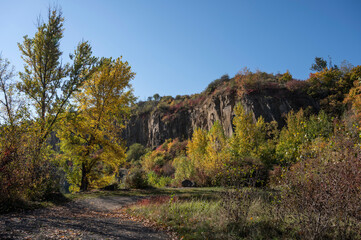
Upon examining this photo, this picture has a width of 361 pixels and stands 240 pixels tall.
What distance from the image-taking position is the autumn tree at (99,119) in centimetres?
1162

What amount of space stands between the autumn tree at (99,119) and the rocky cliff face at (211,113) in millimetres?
9167

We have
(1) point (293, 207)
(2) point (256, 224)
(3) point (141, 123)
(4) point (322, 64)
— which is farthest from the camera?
(3) point (141, 123)

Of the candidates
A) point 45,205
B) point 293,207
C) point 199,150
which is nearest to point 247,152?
point 199,150

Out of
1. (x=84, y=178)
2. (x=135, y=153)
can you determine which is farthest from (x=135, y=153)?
(x=84, y=178)

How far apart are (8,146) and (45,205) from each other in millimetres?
3072

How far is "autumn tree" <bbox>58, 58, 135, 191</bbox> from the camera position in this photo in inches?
458

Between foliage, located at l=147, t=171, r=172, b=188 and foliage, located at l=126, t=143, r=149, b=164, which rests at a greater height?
foliage, located at l=126, t=143, r=149, b=164

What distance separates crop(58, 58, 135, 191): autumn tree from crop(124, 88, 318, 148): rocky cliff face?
30.1 ft

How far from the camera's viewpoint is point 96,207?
28.8 feet

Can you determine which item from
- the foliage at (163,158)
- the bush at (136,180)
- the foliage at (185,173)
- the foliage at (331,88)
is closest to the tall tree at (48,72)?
the bush at (136,180)

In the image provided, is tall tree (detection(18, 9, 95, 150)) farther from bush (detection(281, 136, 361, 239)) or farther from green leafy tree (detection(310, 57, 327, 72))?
green leafy tree (detection(310, 57, 327, 72))

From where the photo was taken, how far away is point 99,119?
12.1 metres

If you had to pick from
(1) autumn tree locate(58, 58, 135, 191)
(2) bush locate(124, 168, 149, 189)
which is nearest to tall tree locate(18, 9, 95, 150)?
(1) autumn tree locate(58, 58, 135, 191)

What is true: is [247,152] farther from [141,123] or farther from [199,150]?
[141,123]
